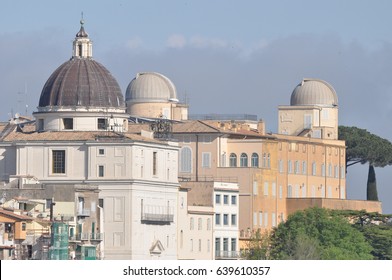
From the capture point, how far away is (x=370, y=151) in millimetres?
188250

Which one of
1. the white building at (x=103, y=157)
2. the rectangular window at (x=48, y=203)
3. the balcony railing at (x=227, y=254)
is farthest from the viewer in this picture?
the balcony railing at (x=227, y=254)

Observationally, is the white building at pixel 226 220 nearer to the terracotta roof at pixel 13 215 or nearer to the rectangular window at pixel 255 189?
the rectangular window at pixel 255 189

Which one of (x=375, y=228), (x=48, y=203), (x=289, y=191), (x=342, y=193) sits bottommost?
(x=375, y=228)

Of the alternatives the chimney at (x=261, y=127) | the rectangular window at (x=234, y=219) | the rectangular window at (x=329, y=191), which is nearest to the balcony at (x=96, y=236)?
the rectangular window at (x=234, y=219)

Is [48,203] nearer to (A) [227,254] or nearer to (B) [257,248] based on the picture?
(B) [257,248]

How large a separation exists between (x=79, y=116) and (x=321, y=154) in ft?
120

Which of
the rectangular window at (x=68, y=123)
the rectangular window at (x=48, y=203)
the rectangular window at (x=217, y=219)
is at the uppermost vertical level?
the rectangular window at (x=68, y=123)

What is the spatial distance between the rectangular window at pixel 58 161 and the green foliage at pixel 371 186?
1892 inches

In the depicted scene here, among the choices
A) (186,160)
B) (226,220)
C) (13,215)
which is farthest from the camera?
(186,160)

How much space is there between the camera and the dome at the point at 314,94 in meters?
186

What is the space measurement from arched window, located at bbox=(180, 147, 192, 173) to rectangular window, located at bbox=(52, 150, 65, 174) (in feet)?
57.7

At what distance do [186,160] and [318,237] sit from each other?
1963 centimetres

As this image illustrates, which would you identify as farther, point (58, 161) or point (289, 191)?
point (289, 191)

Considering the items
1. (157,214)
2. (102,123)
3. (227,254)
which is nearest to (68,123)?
(102,123)
